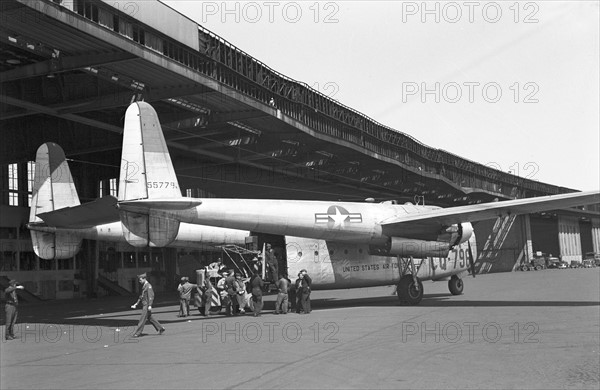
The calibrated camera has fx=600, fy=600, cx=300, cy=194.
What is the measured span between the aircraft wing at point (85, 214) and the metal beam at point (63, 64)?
6366 millimetres

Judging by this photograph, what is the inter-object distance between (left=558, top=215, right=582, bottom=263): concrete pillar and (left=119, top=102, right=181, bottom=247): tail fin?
8728 cm

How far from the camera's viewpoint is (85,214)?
19.4 metres

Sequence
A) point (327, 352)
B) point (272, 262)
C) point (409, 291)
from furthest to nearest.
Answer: point (409, 291)
point (272, 262)
point (327, 352)

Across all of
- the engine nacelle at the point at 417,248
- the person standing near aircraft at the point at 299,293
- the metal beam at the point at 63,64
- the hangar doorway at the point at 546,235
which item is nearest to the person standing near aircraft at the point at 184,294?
the person standing near aircraft at the point at 299,293

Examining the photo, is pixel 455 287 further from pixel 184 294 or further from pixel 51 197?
pixel 51 197

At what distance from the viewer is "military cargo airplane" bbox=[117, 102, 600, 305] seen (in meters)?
19.0

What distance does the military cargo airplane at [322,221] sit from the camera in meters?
19.0

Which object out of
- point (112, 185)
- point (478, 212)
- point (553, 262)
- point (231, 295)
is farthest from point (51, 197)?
point (553, 262)

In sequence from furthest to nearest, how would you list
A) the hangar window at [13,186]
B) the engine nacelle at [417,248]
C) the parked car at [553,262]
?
the parked car at [553,262], the hangar window at [13,186], the engine nacelle at [417,248]

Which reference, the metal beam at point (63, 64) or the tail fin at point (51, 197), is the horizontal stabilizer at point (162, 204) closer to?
the tail fin at point (51, 197)

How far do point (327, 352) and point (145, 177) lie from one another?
9.21 metres

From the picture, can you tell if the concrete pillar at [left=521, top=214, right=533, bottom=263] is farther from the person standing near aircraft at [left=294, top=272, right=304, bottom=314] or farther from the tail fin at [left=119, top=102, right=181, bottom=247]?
the tail fin at [left=119, top=102, right=181, bottom=247]

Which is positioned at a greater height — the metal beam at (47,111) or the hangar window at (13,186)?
the metal beam at (47,111)

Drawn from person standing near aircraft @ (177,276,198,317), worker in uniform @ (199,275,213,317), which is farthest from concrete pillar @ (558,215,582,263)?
person standing near aircraft @ (177,276,198,317)
